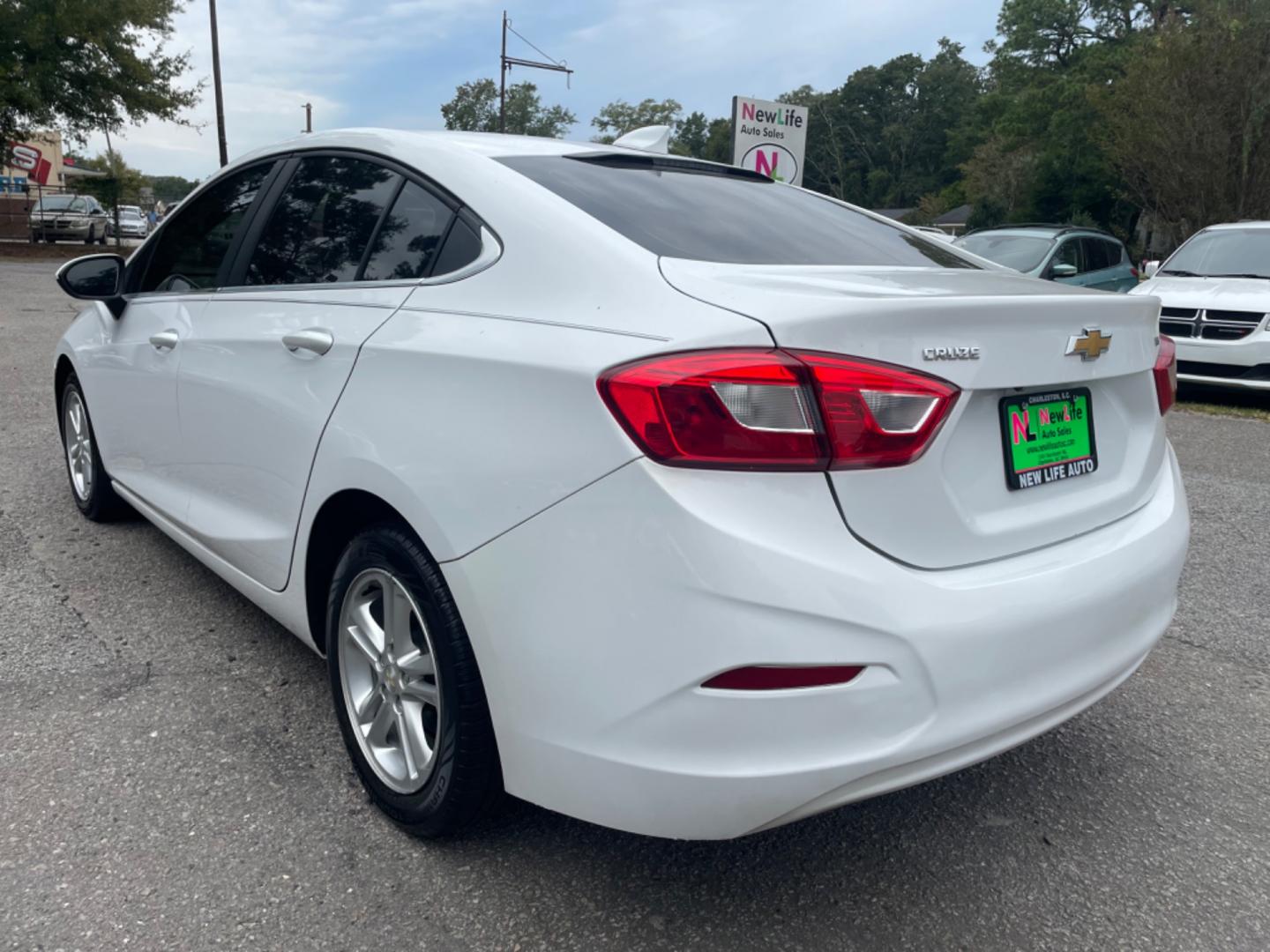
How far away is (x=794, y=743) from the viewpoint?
5.69 ft

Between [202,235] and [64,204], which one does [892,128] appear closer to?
[64,204]

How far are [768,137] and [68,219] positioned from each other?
99.5ft

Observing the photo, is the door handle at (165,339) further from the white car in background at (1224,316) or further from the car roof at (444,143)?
the white car in background at (1224,316)

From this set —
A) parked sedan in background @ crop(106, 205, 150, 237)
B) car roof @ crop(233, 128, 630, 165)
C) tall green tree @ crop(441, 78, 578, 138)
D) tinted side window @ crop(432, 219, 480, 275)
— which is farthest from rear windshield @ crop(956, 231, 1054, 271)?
tall green tree @ crop(441, 78, 578, 138)

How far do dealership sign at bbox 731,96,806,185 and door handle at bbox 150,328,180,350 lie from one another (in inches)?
296

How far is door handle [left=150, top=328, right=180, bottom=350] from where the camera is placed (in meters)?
3.32

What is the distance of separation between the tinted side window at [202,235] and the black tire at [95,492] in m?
0.86

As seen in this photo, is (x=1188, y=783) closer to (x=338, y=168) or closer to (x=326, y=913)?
(x=326, y=913)

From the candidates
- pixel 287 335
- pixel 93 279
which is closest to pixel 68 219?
pixel 93 279

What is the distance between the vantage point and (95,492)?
4414mm

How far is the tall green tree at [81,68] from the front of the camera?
2486 centimetres

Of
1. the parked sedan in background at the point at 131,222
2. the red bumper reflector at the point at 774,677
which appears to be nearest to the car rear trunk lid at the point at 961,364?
the red bumper reflector at the point at 774,677

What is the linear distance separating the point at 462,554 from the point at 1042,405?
3.88ft

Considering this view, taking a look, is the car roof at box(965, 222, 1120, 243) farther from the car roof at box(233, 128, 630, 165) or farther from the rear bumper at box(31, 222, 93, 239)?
the rear bumper at box(31, 222, 93, 239)
